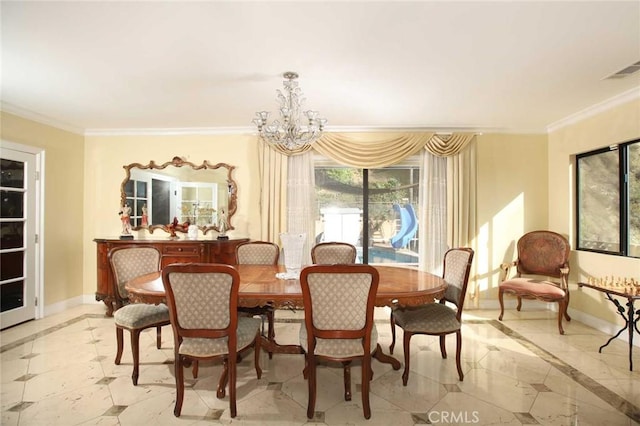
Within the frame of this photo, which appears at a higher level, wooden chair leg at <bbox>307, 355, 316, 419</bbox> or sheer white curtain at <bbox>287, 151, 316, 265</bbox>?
sheer white curtain at <bbox>287, 151, 316, 265</bbox>

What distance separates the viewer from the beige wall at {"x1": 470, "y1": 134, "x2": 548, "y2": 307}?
14.9 ft

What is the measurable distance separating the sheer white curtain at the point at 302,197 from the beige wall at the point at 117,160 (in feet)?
2.12

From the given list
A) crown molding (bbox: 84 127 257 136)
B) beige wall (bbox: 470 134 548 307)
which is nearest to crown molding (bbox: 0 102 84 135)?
crown molding (bbox: 84 127 257 136)

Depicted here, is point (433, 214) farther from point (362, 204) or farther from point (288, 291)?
point (288, 291)

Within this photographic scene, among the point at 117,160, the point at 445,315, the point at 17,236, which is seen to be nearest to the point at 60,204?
the point at 17,236

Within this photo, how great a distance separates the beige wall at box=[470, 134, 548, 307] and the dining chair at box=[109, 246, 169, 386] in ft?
13.1

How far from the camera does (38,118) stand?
4008mm

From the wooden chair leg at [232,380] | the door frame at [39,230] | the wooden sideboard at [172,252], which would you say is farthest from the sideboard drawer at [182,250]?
the wooden chair leg at [232,380]

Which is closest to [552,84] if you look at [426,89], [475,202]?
[426,89]

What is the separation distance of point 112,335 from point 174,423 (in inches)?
76.6

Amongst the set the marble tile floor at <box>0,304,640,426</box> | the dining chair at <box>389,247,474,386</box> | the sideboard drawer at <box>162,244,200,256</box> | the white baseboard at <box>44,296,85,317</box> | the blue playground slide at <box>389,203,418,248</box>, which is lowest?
the marble tile floor at <box>0,304,640,426</box>

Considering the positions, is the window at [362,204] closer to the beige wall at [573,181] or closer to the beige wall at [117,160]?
the beige wall at [117,160]

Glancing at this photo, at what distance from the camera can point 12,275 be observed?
12.4 feet

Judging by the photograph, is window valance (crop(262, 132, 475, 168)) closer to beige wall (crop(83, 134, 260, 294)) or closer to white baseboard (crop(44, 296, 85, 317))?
beige wall (crop(83, 134, 260, 294))
